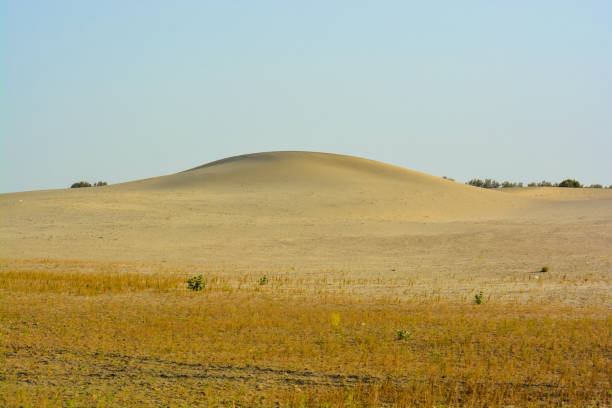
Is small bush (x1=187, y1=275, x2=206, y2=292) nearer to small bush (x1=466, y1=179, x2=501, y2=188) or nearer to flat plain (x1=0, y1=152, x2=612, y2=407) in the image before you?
flat plain (x1=0, y1=152, x2=612, y2=407)

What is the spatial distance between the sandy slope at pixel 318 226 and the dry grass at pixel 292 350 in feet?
32.5

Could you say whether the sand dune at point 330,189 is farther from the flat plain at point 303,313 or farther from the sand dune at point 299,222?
the flat plain at point 303,313

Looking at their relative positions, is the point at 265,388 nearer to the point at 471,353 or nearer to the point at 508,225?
the point at 471,353

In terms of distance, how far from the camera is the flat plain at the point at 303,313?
10.3 meters

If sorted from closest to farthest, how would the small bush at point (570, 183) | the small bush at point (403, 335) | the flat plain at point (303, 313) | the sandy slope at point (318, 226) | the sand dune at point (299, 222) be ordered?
1. the flat plain at point (303, 313)
2. the small bush at point (403, 335)
3. the sandy slope at point (318, 226)
4. the sand dune at point (299, 222)
5. the small bush at point (570, 183)

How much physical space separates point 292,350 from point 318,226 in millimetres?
31611

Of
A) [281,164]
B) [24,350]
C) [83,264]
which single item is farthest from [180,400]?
[281,164]

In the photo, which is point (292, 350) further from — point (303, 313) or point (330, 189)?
point (330, 189)

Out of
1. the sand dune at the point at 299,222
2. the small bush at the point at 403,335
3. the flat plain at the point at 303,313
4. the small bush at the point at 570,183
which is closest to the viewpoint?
the flat plain at the point at 303,313

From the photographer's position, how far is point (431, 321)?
15.1 meters

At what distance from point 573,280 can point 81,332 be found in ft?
54.1

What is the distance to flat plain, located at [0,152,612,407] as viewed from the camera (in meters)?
10.3

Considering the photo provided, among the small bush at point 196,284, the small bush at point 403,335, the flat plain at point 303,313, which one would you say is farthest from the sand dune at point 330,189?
the small bush at point 403,335

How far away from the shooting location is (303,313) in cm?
1591
